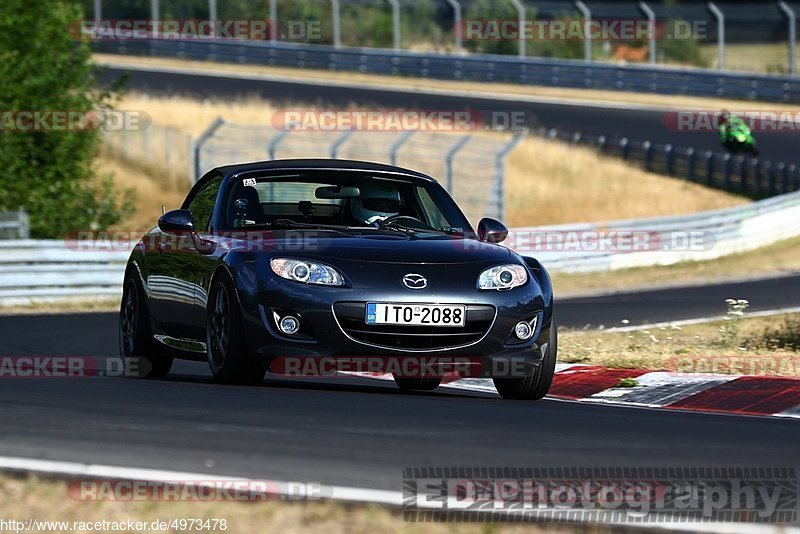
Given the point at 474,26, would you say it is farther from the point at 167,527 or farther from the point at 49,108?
the point at 167,527

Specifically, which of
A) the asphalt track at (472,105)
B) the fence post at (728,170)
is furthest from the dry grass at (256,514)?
the asphalt track at (472,105)

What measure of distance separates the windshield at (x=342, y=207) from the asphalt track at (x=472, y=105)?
2876 cm

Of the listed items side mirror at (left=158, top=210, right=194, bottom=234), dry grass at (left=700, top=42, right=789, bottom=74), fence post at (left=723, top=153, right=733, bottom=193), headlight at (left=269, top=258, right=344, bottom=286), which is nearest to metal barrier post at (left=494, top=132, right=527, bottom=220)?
fence post at (left=723, top=153, right=733, bottom=193)

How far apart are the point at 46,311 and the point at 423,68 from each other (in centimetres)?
3148

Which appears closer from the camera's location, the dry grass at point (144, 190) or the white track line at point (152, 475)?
the white track line at point (152, 475)

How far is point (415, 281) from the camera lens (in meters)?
8.27

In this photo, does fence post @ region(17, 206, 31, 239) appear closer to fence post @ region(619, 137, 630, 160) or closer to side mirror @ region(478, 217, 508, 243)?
side mirror @ region(478, 217, 508, 243)

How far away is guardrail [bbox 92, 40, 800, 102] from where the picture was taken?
45094 millimetres

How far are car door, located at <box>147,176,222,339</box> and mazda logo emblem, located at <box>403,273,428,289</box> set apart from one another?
1526mm

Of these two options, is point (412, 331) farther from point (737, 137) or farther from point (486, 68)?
point (486, 68)

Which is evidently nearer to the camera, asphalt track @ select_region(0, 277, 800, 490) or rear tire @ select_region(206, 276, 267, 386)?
asphalt track @ select_region(0, 277, 800, 490)

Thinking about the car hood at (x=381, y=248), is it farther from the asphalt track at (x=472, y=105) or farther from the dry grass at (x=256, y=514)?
the asphalt track at (x=472, y=105)

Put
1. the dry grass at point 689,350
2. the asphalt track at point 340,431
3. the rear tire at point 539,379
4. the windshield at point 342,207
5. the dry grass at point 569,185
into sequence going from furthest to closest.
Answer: the dry grass at point 569,185 < the dry grass at point 689,350 < the windshield at point 342,207 < the rear tire at point 539,379 < the asphalt track at point 340,431

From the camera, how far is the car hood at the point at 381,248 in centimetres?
841
